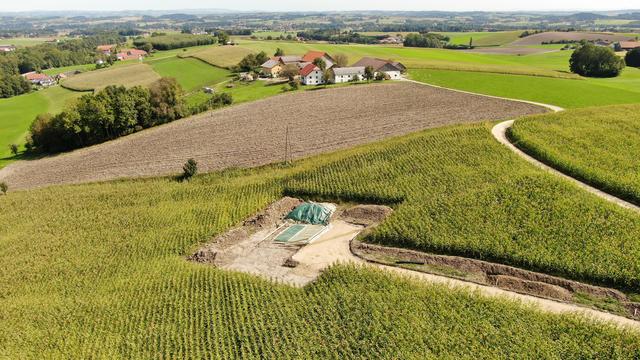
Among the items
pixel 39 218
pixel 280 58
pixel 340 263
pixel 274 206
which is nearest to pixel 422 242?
pixel 340 263

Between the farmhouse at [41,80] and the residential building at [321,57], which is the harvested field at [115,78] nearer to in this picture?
the farmhouse at [41,80]

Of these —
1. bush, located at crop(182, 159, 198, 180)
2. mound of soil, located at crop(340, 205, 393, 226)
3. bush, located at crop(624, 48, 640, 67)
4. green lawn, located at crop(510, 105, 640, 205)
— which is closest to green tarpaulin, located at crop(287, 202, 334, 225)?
mound of soil, located at crop(340, 205, 393, 226)

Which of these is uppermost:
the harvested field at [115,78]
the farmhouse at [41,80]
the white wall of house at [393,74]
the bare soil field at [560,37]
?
the bare soil field at [560,37]

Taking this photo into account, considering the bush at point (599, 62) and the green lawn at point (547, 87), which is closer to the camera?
the green lawn at point (547, 87)

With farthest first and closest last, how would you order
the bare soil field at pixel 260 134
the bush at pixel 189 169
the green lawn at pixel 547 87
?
the green lawn at pixel 547 87, the bare soil field at pixel 260 134, the bush at pixel 189 169

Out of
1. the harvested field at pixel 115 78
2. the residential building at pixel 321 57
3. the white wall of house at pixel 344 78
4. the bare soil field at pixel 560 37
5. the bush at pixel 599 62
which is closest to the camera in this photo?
the bush at pixel 599 62

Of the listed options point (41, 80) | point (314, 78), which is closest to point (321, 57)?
point (314, 78)

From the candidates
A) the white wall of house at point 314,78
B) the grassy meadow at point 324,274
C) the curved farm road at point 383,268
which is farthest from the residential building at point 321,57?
the curved farm road at point 383,268
